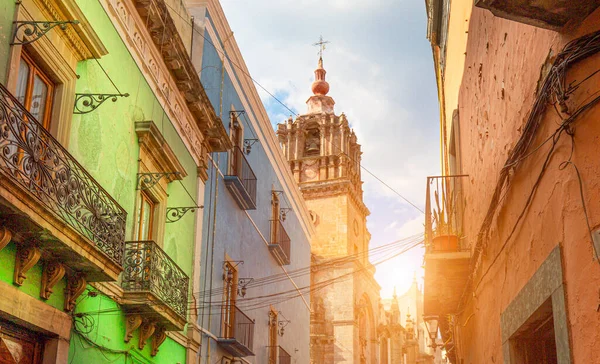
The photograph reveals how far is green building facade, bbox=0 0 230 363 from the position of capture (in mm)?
6406

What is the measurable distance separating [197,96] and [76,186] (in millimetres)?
5290

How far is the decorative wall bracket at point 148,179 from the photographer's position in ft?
32.4

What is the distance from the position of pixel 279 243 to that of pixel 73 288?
39.4 ft

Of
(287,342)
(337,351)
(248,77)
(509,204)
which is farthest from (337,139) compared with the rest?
(509,204)

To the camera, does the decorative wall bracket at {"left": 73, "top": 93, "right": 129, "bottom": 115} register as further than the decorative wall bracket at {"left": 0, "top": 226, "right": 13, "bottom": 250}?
Yes

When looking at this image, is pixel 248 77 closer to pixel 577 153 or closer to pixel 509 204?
pixel 509 204

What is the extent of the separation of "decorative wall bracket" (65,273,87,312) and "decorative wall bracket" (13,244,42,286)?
94 cm

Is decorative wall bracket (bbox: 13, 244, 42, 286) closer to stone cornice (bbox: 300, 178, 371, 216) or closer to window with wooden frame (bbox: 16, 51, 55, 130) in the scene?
window with wooden frame (bbox: 16, 51, 55, 130)

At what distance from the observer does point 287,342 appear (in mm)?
20594

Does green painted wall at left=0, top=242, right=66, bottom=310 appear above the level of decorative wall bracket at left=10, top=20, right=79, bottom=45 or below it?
below

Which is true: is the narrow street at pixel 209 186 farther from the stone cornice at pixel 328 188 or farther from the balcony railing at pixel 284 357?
the stone cornice at pixel 328 188

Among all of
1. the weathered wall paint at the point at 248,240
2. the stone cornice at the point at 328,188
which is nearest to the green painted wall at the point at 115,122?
the weathered wall paint at the point at 248,240

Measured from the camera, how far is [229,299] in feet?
48.0

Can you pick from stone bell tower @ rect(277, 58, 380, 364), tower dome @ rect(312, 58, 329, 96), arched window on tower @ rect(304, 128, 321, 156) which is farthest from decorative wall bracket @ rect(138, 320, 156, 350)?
tower dome @ rect(312, 58, 329, 96)
